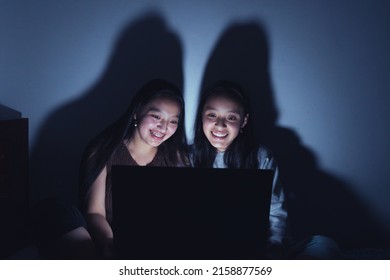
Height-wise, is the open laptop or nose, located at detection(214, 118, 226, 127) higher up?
nose, located at detection(214, 118, 226, 127)

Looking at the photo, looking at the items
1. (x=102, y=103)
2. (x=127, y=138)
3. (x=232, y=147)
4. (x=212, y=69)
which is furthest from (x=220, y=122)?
(x=102, y=103)

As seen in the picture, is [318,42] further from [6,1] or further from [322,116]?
[6,1]

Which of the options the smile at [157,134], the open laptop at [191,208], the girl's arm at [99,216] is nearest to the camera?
the open laptop at [191,208]

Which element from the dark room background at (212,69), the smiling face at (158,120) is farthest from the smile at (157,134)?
the dark room background at (212,69)

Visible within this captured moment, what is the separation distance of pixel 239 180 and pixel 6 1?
1.12 meters

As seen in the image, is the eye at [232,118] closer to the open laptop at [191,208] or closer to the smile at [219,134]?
the smile at [219,134]

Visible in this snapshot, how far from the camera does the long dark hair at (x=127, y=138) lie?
143 centimetres

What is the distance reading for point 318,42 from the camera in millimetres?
1537

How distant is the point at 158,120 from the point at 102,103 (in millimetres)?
258

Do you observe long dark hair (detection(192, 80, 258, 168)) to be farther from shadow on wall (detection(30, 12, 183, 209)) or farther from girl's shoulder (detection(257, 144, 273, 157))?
shadow on wall (detection(30, 12, 183, 209))

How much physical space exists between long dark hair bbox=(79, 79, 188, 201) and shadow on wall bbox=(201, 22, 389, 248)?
0.18 metres

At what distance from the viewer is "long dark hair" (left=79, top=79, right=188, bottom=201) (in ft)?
4.68

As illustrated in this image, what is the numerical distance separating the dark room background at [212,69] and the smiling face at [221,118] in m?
0.10

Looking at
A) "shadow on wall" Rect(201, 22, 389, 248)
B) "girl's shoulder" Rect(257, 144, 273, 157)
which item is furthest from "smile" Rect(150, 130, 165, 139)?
"girl's shoulder" Rect(257, 144, 273, 157)
